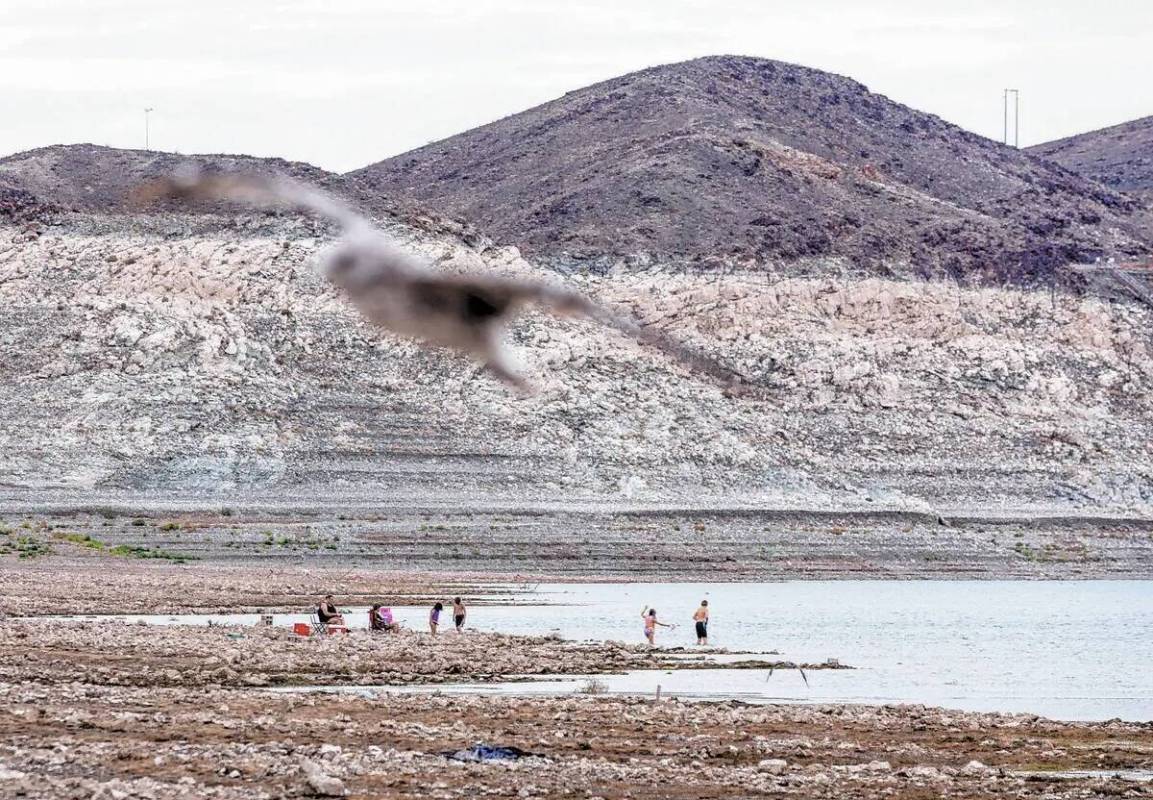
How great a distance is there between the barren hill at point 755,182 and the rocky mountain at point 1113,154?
31273 millimetres

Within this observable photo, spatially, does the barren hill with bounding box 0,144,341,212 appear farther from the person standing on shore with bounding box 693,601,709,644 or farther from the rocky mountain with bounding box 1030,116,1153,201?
the rocky mountain with bounding box 1030,116,1153,201

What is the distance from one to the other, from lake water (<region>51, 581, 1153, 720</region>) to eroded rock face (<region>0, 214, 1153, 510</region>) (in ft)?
42.6

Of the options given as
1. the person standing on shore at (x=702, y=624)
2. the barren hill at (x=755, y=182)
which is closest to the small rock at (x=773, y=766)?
the person standing on shore at (x=702, y=624)

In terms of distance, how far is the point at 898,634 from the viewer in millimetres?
49938

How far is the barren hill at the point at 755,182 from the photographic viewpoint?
104m

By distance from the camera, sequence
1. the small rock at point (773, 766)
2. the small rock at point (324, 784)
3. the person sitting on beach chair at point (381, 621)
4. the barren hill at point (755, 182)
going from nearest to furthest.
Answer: the small rock at point (324, 784), the small rock at point (773, 766), the person sitting on beach chair at point (381, 621), the barren hill at point (755, 182)

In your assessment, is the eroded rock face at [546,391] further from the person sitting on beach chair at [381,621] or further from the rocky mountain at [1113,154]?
the rocky mountain at [1113,154]

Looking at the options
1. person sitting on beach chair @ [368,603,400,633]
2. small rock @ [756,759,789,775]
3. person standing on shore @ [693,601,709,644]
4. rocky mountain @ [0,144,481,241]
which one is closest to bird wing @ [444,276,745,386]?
rocky mountain @ [0,144,481,241]

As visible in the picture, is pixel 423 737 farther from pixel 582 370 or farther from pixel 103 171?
pixel 103 171

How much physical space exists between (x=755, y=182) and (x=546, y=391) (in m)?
27.9

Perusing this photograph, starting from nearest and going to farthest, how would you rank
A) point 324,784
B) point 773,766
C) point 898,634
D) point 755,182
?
point 324,784 < point 773,766 < point 898,634 < point 755,182

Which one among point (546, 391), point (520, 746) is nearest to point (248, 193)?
point (546, 391)

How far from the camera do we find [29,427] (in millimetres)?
80188

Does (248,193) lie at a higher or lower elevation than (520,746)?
higher
